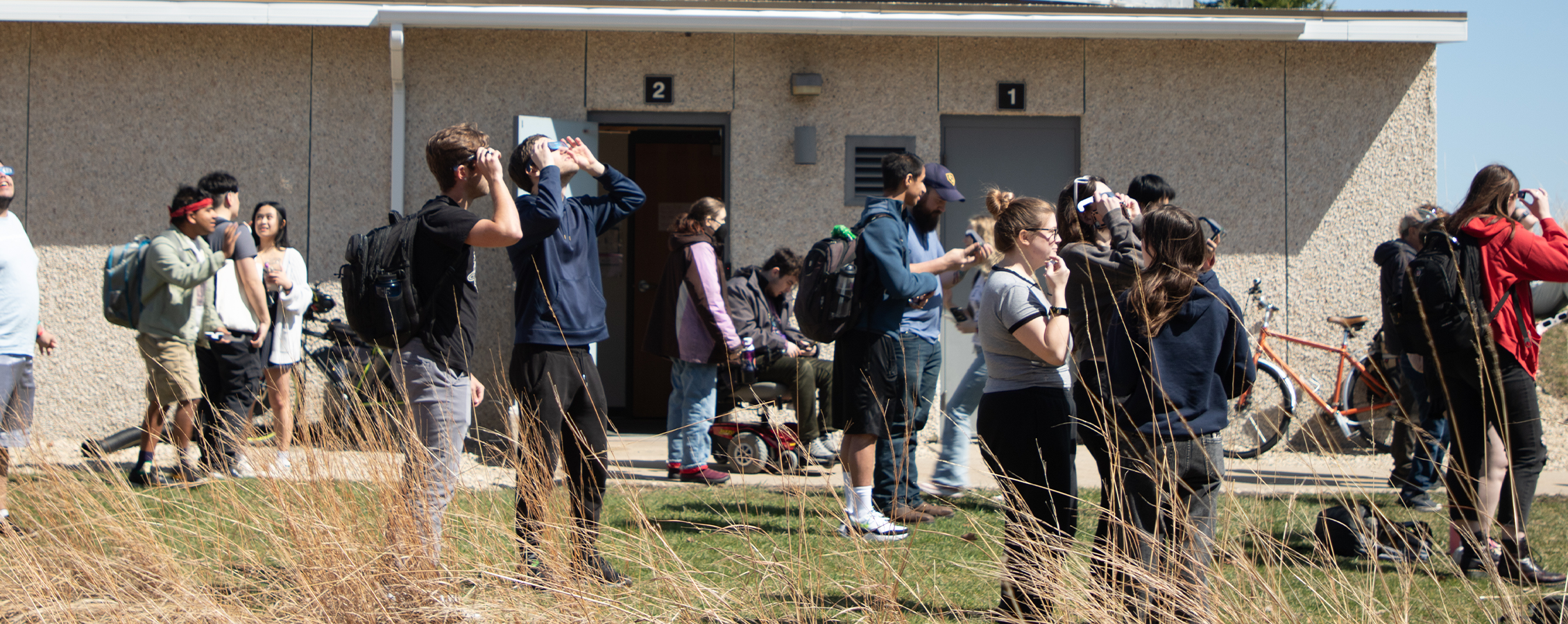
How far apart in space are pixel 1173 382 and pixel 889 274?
1602mm

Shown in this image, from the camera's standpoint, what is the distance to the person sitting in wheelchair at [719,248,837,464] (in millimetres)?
6461

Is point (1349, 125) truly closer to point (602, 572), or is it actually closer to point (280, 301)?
point (602, 572)

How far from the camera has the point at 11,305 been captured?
4.39 m

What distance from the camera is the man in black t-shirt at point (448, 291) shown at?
3357 mm

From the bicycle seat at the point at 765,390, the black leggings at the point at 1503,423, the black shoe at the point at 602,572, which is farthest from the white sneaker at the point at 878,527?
the black leggings at the point at 1503,423

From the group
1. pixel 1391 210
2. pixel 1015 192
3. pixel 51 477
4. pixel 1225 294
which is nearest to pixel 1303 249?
pixel 1391 210

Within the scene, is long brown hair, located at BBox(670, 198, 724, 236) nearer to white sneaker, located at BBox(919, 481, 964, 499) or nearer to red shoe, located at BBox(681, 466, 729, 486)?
red shoe, located at BBox(681, 466, 729, 486)

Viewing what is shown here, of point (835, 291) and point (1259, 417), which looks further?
point (1259, 417)

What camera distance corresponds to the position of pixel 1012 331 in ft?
11.0

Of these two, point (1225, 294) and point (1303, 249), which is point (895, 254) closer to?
point (1225, 294)

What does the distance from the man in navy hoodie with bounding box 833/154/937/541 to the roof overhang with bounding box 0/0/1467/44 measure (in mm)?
2954

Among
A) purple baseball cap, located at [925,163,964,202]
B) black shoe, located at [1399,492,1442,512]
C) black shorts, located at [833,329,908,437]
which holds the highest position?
purple baseball cap, located at [925,163,964,202]

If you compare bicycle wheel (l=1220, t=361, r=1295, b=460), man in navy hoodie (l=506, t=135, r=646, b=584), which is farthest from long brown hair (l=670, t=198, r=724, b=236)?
bicycle wheel (l=1220, t=361, r=1295, b=460)

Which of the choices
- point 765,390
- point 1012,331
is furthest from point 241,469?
point 765,390
